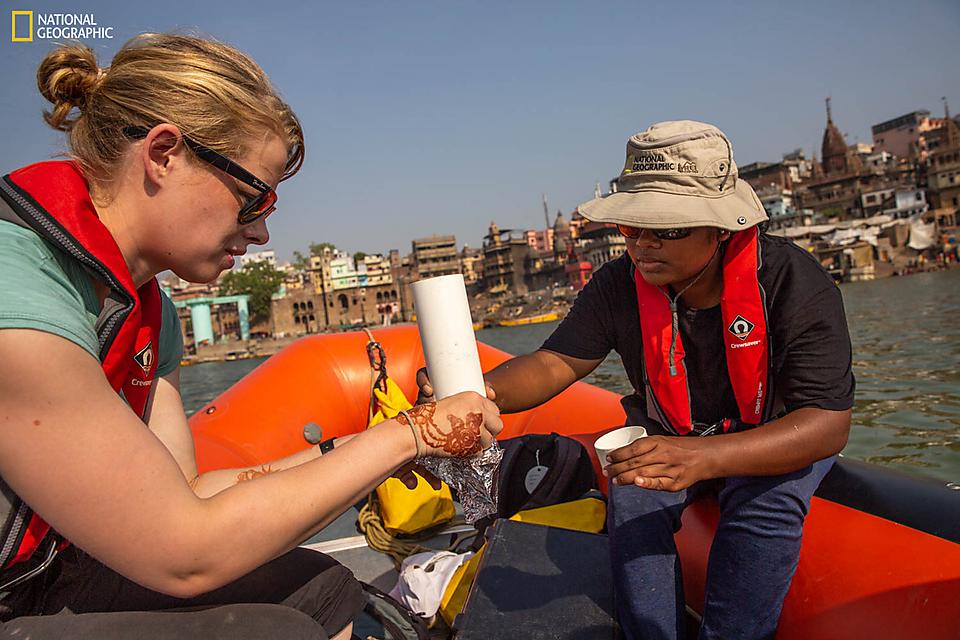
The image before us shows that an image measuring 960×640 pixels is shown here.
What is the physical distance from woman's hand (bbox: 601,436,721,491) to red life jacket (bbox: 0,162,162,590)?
1033mm

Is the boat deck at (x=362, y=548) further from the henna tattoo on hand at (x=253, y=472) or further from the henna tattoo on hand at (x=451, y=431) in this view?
the henna tattoo on hand at (x=451, y=431)

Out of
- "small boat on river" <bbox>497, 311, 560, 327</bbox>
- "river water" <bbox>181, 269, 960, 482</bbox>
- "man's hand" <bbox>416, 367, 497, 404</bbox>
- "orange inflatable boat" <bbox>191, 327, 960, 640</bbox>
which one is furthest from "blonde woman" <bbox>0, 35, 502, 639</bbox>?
"small boat on river" <bbox>497, 311, 560, 327</bbox>

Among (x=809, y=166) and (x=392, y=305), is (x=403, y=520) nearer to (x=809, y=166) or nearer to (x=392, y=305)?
(x=392, y=305)

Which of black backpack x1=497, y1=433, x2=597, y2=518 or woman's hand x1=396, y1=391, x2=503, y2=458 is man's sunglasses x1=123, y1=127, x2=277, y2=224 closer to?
woman's hand x1=396, y1=391, x2=503, y2=458

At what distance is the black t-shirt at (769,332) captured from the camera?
5.33 feet

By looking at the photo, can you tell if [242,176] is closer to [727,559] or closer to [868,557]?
[727,559]

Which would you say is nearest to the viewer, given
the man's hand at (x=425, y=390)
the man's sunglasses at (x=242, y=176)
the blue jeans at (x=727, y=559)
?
the man's sunglasses at (x=242, y=176)

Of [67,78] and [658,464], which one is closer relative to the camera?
[67,78]

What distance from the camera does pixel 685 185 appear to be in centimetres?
177

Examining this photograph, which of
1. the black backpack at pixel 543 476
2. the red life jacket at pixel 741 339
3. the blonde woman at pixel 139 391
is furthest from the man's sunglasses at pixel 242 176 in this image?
the black backpack at pixel 543 476

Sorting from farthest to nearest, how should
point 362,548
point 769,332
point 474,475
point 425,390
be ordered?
point 362,548, point 425,390, point 769,332, point 474,475

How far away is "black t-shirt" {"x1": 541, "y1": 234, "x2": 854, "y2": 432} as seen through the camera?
163 cm

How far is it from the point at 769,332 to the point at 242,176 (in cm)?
134

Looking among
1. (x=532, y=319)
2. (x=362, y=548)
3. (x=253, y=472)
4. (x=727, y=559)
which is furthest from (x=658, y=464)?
(x=532, y=319)
